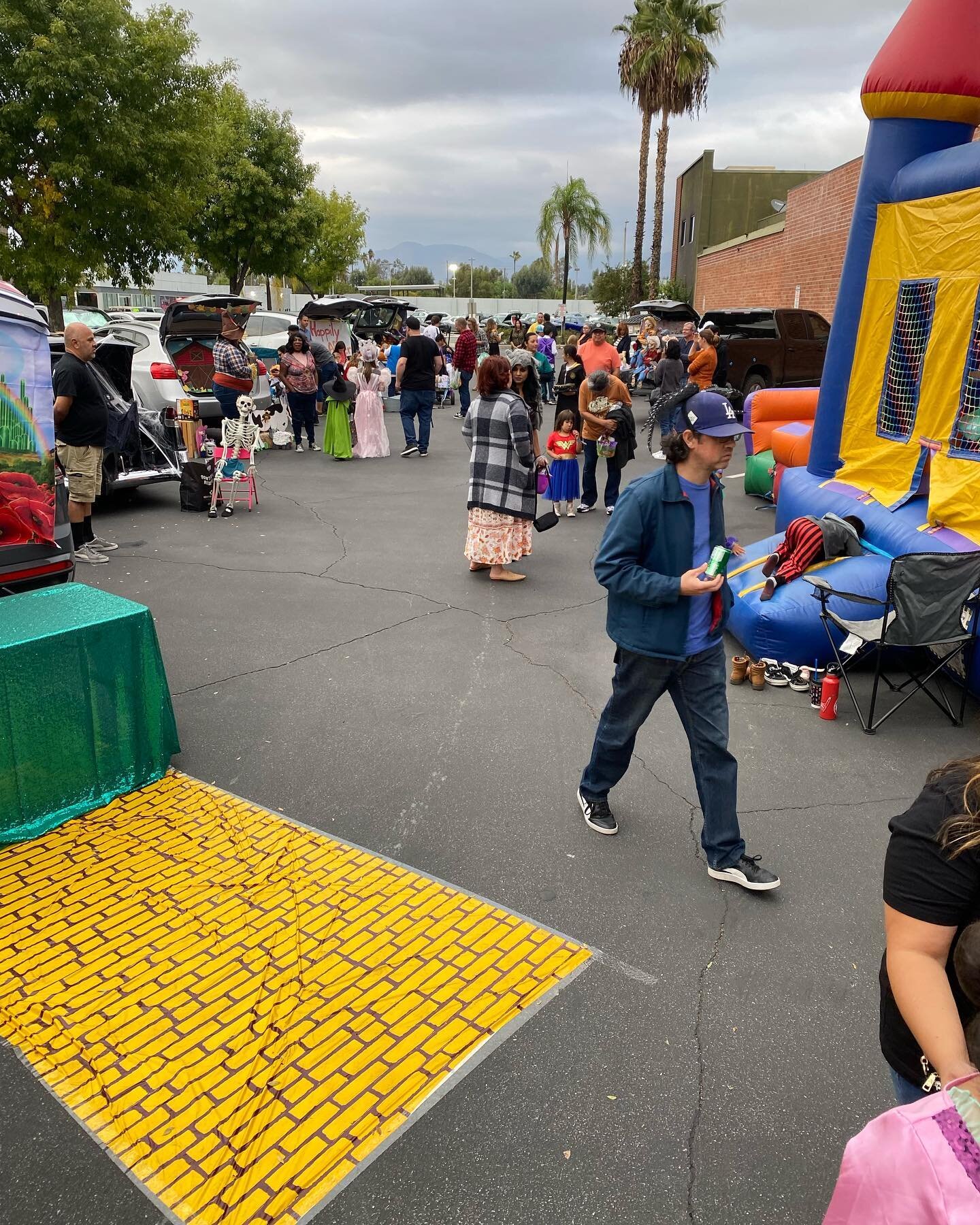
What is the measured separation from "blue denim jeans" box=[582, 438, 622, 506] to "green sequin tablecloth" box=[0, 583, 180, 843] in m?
6.56

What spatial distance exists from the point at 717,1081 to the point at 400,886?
1465mm

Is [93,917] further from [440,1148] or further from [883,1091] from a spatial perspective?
[883,1091]

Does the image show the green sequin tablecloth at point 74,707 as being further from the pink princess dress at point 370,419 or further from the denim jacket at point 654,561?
the pink princess dress at point 370,419

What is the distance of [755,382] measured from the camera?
18016mm

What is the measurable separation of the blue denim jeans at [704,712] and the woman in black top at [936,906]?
198 cm

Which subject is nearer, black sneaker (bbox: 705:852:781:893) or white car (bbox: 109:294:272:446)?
black sneaker (bbox: 705:852:781:893)

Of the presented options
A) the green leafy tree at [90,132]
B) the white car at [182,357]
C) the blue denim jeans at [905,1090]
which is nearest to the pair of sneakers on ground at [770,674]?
the blue denim jeans at [905,1090]

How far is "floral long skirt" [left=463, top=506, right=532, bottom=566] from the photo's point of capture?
308 inches

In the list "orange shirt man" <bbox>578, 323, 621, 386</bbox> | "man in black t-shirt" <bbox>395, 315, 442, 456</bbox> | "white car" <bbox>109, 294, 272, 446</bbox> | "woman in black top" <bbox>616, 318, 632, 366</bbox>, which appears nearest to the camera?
"orange shirt man" <bbox>578, 323, 621, 386</bbox>

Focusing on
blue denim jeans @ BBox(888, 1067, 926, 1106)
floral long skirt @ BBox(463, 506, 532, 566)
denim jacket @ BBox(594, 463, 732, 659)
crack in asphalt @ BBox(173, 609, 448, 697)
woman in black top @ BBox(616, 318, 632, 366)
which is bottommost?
crack in asphalt @ BBox(173, 609, 448, 697)

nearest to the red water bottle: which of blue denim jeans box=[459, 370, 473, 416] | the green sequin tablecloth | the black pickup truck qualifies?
the green sequin tablecloth

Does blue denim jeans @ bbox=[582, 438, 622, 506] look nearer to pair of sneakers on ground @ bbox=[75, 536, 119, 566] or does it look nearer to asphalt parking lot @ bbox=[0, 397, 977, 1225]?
asphalt parking lot @ bbox=[0, 397, 977, 1225]

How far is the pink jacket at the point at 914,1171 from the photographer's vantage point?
1.19m

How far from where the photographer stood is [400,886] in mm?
3730
